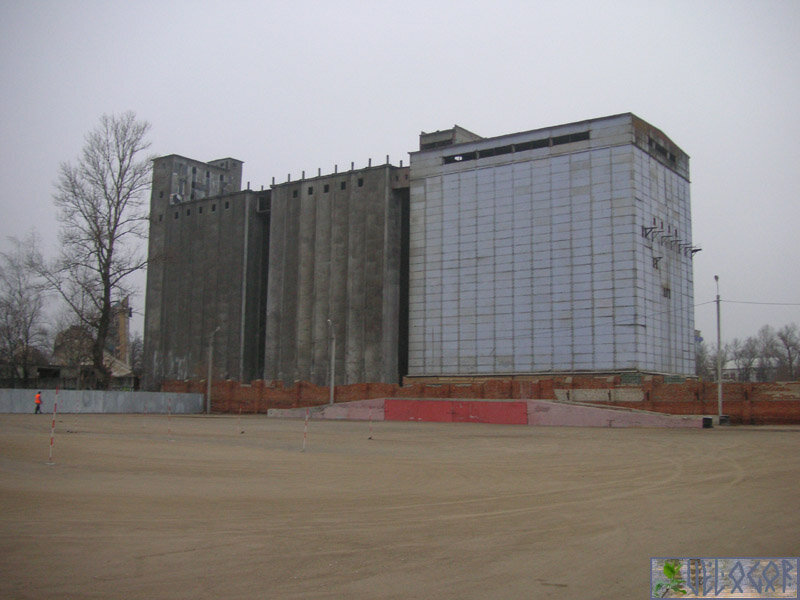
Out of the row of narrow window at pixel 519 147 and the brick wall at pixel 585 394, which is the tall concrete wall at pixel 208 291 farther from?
the row of narrow window at pixel 519 147

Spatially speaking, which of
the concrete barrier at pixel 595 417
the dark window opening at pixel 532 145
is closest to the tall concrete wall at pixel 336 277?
the dark window opening at pixel 532 145

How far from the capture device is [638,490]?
1430 centimetres

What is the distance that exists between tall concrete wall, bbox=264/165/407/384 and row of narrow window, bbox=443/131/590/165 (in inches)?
288

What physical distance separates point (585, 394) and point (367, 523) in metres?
42.6

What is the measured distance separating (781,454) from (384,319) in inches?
2035

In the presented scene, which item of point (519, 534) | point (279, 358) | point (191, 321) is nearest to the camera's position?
point (519, 534)

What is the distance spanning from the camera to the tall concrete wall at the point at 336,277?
73.2m

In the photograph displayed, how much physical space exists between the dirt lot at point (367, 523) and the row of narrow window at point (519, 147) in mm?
47022

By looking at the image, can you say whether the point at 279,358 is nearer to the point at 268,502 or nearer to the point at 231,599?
the point at 268,502

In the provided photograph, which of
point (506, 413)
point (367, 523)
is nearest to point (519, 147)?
point (506, 413)

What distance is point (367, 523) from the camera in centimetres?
1054

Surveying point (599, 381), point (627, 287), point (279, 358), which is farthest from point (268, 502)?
point (279, 358)

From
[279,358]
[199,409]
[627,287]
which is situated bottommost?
[199,409]

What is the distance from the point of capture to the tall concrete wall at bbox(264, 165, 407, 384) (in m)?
73.2
